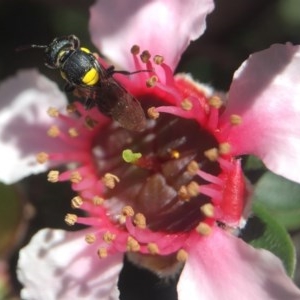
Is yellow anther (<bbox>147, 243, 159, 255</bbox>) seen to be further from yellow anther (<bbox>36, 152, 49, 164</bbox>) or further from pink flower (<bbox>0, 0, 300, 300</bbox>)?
yellow anther (<bbox>36, 152, 49, 164</bbox>)

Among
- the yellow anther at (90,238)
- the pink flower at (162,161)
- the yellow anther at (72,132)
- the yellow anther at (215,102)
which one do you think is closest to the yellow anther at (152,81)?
the pink flower at (162,161)

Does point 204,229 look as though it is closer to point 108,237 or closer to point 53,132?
point 108,237

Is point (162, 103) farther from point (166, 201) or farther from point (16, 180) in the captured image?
point (16, 180)

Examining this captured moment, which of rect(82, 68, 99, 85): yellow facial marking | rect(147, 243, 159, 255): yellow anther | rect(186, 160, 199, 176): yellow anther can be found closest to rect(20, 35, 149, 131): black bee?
rect(82, 68, 99, 85): yellow facial marking

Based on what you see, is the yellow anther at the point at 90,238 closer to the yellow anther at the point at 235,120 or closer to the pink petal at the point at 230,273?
the pink petal at the point at 230,273

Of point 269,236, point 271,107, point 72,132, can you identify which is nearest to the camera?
point 271,107

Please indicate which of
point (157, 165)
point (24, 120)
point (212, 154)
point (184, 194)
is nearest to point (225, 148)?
point (212, 154)

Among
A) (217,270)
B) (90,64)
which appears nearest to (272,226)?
(217,270)

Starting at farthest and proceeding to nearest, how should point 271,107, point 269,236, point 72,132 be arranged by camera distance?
point 72,132 → point 269,236 → point 271,107
